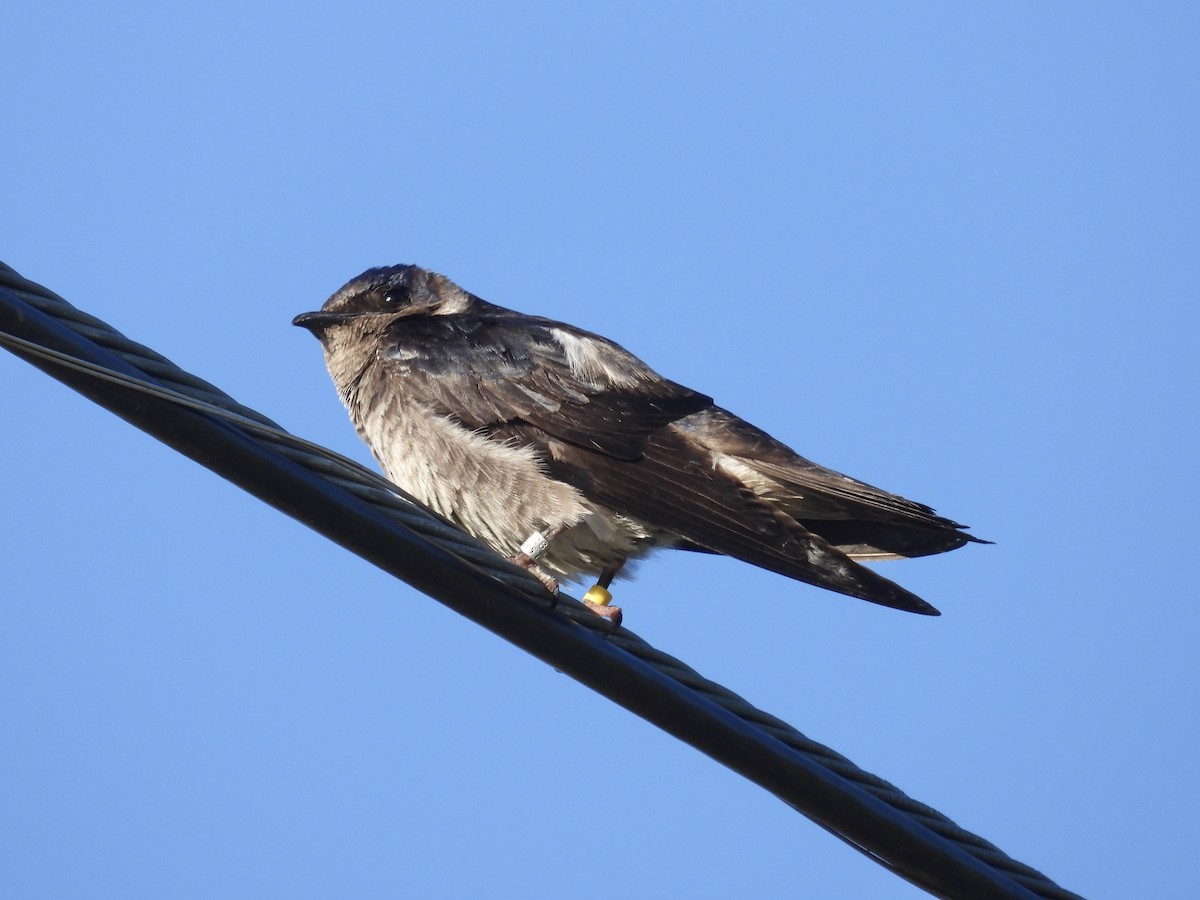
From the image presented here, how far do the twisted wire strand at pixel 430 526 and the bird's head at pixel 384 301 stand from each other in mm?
4109

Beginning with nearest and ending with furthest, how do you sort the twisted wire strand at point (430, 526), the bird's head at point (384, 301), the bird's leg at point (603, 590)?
the twisted wire strand at point (430, 526) → the bird's leg at point (603, 590) → the bird's head at point (384, 301)

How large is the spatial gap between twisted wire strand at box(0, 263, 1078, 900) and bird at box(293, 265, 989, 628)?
2.02 meters

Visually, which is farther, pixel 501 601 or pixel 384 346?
pixel 384 346

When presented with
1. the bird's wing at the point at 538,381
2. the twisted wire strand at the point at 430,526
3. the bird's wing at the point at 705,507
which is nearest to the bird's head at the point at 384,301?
the bird's wing at the point at 538,381

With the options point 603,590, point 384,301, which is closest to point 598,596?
point 603,590

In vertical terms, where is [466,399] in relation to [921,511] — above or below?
below

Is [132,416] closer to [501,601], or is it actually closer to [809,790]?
[501,601]

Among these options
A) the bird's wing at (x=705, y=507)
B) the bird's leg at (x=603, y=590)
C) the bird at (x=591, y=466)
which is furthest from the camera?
the bird's leg at (x=603, y=590)

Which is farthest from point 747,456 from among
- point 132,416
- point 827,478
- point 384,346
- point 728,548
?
point 132,416

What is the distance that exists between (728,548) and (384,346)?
7.68 feet

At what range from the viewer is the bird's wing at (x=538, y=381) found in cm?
696

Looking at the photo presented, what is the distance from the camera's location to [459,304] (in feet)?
28.9

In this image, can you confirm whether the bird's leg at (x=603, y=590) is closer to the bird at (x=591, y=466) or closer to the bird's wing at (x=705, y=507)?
the bird at (x=591, y=466)

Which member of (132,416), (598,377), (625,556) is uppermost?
(598,377)
